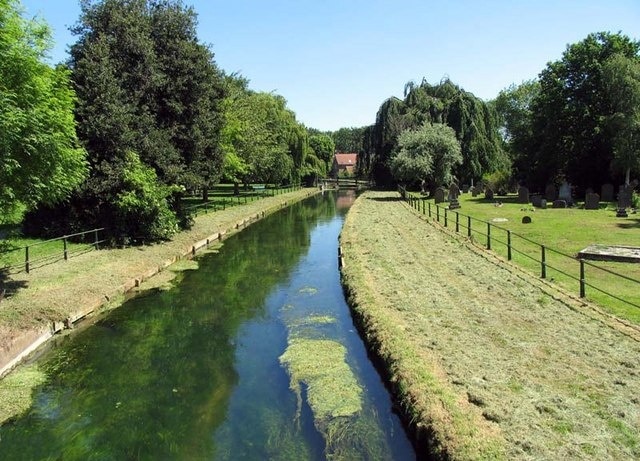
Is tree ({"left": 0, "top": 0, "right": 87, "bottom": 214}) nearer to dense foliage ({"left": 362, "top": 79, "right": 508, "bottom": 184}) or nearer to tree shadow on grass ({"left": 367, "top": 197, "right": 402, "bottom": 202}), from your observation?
tree shadow on grass ({"left": 367, "top": 197, "right": 402, "bottom": 202})

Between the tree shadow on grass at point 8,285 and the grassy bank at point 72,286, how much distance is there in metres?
0.03

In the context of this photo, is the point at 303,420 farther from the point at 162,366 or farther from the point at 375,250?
the point at 375,250

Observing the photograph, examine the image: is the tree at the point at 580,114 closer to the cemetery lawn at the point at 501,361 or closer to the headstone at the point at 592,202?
the headstone at the point at 592,202

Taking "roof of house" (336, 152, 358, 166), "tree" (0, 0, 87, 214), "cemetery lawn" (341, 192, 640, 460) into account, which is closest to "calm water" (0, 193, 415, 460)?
"cemetery lawn" (341, 192, 640, 460)

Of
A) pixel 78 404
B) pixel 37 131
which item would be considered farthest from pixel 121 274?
pixel 78 404

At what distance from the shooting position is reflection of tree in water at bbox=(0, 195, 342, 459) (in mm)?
8297

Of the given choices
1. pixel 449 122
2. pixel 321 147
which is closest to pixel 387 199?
pixel 449 122

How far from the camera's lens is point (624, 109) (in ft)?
128

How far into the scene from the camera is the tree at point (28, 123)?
41.5 feet

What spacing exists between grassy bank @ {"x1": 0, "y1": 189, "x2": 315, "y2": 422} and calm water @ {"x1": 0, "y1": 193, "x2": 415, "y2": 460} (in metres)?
0.67

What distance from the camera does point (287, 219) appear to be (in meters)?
41.0

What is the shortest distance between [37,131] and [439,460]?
12.2 meters

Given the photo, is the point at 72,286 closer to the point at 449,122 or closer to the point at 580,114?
the point at 580,114

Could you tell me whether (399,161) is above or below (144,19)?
below
